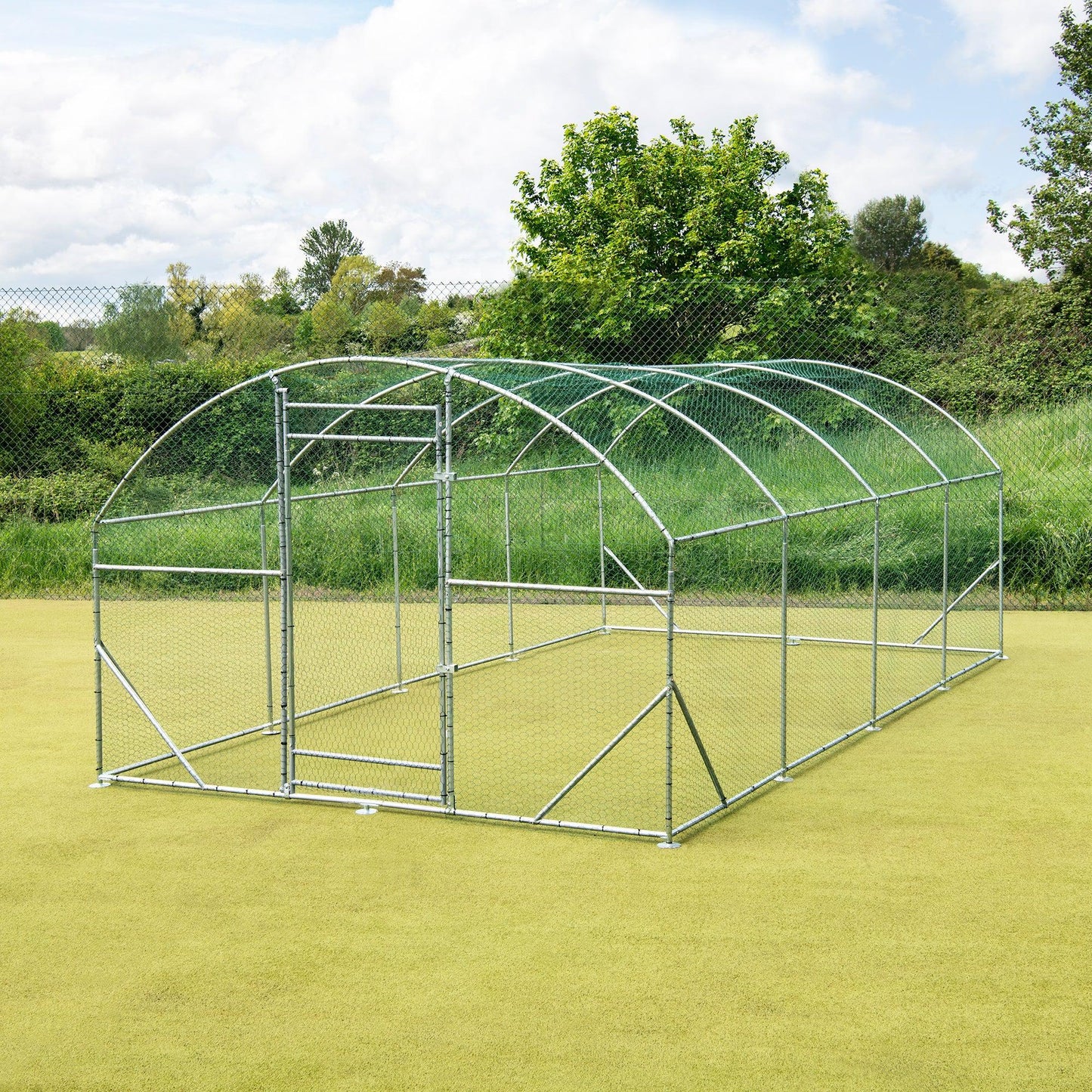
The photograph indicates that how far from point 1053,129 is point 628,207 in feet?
43.9

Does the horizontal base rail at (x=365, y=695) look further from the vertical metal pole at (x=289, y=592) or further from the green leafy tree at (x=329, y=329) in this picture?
the green leafy tree at (x=329, y=329)

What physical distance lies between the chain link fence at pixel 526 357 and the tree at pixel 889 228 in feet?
167

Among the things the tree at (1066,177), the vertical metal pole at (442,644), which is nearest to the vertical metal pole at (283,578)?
the vertical metal pole at (442,644)

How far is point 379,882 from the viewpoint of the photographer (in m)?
5.59

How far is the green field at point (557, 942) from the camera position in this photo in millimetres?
4012

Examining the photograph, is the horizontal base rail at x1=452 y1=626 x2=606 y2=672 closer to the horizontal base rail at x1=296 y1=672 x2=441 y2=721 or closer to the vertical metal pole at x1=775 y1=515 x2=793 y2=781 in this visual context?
the horizontal base rail at x1=296 y1=672 x2=441 y2=721

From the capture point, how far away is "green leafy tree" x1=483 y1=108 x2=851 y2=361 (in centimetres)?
1434

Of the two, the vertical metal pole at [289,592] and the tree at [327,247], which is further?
the tree at [327,247]

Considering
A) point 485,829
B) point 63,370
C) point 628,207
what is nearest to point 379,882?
point 485,829

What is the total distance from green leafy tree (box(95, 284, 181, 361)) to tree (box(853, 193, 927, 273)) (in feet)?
175

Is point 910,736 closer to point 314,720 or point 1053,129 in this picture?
point 314,720

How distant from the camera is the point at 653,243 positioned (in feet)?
59.2

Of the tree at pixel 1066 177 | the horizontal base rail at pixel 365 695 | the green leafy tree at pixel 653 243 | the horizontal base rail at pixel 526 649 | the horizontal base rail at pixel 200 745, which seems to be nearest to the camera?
the horizontal base rail at pixel 200 745

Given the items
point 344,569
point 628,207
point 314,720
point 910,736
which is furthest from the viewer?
point 628,207
